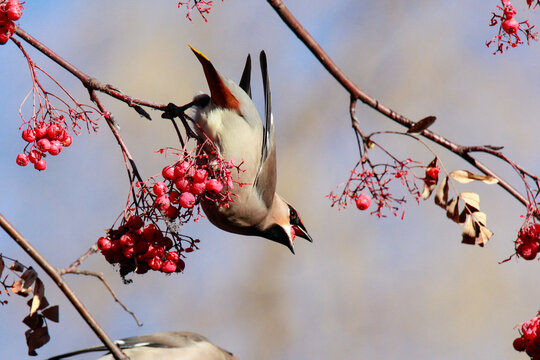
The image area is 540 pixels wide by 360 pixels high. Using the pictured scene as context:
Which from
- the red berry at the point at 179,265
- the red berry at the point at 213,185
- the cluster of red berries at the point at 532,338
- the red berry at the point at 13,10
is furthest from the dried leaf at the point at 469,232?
the red berry at the point at 13,10

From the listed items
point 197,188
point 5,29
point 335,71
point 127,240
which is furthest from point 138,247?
point 335,71

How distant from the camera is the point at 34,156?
2.52 metres

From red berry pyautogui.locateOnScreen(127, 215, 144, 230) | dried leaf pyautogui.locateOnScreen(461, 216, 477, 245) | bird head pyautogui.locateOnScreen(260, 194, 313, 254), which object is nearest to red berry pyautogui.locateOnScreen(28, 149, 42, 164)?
red berry pyautogui.locateOnScreen(127, 215, 144, 230)

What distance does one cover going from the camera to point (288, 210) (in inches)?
140

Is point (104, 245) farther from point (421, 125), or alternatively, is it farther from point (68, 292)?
point (421, 125)

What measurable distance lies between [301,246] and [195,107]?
21.0ft

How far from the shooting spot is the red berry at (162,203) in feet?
7.52

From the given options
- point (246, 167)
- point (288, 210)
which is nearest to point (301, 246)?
point (288, 210)

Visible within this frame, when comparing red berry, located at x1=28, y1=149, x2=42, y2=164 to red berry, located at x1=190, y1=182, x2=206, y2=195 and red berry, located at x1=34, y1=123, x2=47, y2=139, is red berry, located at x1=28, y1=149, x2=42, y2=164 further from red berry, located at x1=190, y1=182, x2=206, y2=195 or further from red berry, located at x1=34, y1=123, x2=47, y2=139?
red berry, located at x1=190, y1=182, x2=206, y2=195

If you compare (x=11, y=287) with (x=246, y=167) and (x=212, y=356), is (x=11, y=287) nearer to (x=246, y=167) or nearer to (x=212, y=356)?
(x=246, y=167)

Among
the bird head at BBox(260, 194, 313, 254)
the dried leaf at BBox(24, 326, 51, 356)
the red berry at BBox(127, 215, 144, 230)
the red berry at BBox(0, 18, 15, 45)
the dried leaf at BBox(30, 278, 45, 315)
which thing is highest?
the red berry at BBox(0, 18, 15, 45)

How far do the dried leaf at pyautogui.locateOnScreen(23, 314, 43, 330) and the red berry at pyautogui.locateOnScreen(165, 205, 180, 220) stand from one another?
1.63ft

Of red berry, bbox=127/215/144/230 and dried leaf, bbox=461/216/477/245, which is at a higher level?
red berry, bbox=127/215/144/230

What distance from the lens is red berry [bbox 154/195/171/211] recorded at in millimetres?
2293
